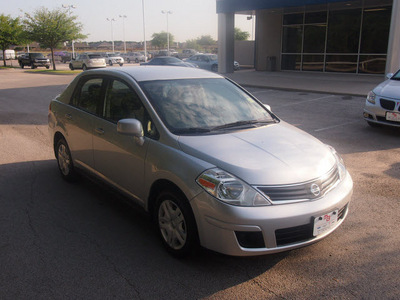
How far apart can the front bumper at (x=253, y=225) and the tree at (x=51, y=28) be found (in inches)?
1484

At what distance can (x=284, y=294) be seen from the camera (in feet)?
9.82

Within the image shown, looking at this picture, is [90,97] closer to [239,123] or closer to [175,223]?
[239,123]

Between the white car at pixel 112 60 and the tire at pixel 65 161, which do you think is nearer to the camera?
the tire at pixel 65 161

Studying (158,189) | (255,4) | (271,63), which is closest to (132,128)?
(158,189)

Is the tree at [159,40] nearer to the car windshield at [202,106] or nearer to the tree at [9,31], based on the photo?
the tree at [9,31]

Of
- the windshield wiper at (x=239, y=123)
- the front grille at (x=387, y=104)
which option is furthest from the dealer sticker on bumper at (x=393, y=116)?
the windshield wiper at (x=239, y=123)

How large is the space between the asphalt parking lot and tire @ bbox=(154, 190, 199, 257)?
0.47 ft

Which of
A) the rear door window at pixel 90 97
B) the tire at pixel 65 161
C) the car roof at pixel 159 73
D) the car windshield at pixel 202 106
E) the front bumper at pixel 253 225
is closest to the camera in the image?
the front bumper at pixel 253 225

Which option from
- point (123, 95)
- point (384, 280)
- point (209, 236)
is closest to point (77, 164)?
point (123, 95)

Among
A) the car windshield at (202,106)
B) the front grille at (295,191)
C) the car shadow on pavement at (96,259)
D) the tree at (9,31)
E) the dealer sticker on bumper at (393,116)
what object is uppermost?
the tree at (9,31)

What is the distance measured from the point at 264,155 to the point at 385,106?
5.90 meters

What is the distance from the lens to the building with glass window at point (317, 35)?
2092 centimetres

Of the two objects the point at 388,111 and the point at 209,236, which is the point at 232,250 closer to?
the point at 209,236

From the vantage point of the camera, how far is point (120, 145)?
409 centimetres
